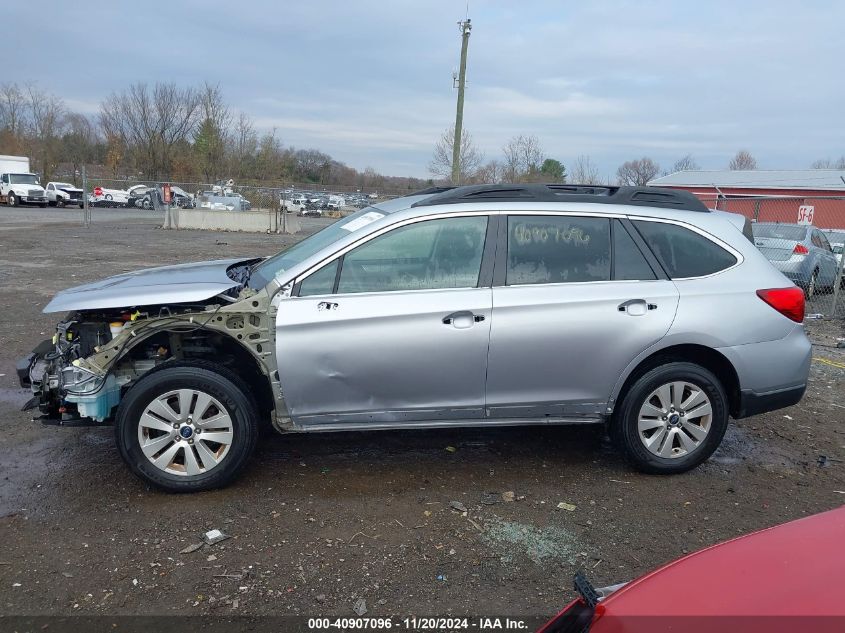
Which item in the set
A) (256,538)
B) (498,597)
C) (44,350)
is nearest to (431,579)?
(498,597)

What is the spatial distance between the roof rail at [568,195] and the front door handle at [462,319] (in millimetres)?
797

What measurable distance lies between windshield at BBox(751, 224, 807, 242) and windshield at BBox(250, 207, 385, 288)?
10347 mm

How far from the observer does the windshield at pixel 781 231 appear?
1250 cm

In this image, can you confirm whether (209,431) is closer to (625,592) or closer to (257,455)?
(257,455)

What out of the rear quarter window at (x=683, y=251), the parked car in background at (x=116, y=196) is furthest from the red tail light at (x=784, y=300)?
the parked car in background at (x=116, y=196)

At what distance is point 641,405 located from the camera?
428cm

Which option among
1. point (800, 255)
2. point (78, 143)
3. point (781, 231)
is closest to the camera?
point (800, 255)

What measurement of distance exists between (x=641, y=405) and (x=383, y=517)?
5.96 ft

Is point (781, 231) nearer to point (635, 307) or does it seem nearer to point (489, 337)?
point (635, 307)

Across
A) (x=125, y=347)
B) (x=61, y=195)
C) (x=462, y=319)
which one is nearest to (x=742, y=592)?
(x=462, y=319)

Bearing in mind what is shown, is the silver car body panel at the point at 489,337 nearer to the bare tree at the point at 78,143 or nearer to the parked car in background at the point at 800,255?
the parked car in background at the point at 800,255

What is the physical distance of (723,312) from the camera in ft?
14.1

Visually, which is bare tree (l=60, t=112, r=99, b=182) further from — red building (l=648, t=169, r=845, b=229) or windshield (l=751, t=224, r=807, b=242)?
windshield (l=751, t=224, r=807, b=242)

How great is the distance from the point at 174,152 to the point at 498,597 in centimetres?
→ 6142
